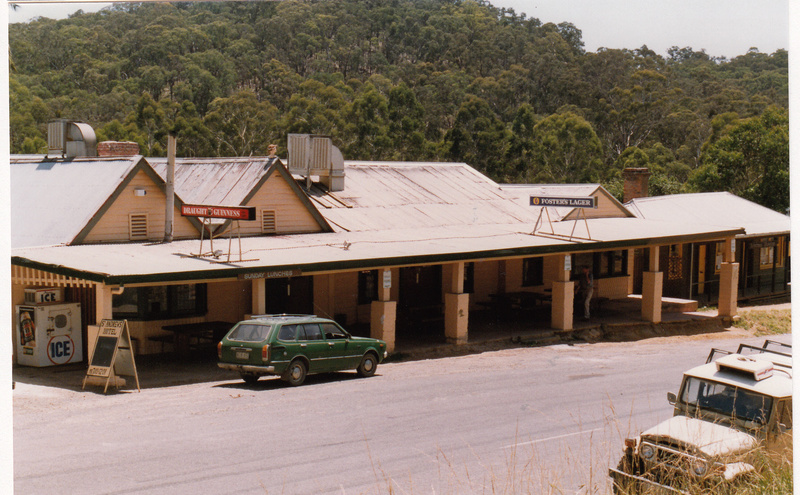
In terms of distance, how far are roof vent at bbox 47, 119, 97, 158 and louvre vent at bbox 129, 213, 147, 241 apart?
4.75m

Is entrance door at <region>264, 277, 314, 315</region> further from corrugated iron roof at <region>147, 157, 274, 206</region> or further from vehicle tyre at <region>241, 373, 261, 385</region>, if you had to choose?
vehicle tyre at <region>241, 373, 261, 385</region>

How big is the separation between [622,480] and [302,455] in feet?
17.2

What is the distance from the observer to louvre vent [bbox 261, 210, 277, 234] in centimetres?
2567

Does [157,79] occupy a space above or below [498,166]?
above

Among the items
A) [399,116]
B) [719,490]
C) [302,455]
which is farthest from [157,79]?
[719,490]

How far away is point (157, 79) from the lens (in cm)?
7806

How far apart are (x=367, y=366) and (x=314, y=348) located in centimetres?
189

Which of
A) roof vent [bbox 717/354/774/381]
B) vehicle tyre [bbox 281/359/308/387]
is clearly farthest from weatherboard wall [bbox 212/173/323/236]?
roof vent [bbox 717/354/774/381]

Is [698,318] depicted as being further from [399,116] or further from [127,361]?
[399,116]

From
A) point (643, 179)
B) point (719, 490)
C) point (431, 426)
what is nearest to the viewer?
point (719, 490)

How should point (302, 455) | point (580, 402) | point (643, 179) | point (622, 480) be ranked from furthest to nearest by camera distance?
point (643, 179), point (580, 402), point (302, 455), point (622, 480)

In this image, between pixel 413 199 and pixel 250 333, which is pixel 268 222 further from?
pixel 250 333

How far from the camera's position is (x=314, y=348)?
19203 millimetres

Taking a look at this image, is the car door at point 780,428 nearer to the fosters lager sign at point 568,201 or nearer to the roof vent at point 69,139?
the fosters lager sign at point 568,201
